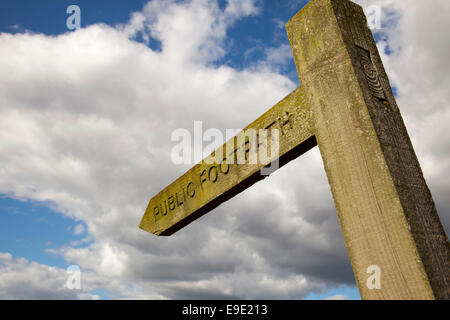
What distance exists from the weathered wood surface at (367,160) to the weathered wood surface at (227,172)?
125 millimetres

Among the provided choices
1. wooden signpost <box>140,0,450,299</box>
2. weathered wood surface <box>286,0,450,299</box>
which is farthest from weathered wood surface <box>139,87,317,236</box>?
weathered wood surface <box>286,0,450,299</box>

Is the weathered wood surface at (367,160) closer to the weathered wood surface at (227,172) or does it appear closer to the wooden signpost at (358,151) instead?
the wooden signpost at (358,151)

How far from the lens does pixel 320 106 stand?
174 cm

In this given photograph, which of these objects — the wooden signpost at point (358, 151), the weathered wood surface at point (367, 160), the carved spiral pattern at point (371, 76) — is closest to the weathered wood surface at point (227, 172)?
the wooden signpost at point (358, 151)

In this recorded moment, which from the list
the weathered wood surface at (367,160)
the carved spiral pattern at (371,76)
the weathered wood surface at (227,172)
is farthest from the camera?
the weathered wood surface at (227,172)

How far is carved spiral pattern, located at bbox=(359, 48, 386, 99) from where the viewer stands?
1.70m

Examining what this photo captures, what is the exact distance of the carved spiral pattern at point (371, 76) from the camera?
5.57 ft

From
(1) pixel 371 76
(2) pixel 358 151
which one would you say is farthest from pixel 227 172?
(1) pixel 371 76

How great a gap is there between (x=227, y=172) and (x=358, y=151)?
921 millimetres

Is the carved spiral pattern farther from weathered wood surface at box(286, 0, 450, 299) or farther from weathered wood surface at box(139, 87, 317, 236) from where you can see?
weathered wood surface at box(139, 87, 317, 236)

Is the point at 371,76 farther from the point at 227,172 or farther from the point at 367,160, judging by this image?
the point at 227,172

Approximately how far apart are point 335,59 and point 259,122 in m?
0.58
